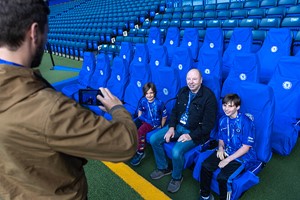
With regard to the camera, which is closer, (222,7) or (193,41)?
(193,41)

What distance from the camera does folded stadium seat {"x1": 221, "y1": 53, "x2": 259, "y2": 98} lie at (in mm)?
3059

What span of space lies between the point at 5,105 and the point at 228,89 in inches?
117

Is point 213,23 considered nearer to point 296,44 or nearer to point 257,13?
point 257,13

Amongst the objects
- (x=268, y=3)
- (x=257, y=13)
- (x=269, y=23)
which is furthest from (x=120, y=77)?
(x=268, y=3)

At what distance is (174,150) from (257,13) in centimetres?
464

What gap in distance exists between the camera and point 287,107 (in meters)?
2.75

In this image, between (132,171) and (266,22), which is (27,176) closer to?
(132,171)

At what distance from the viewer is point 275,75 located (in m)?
2.92

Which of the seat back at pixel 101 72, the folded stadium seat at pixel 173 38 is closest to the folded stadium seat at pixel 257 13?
the folded stadium seat at pixel 173 38

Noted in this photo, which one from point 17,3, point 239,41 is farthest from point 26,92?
point 239,41

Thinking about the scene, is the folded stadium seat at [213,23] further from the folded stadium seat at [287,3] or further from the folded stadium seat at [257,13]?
the folded stadium seat at [287,3]

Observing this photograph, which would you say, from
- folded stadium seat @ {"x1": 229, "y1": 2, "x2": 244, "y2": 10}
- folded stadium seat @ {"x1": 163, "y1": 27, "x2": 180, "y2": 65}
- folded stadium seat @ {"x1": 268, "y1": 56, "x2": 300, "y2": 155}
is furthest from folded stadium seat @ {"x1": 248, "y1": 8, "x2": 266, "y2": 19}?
folded stadium seat @ {"x1": 268, "y1": 56, "x2": 300, "y2": 155}

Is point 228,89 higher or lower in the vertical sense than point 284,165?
higher

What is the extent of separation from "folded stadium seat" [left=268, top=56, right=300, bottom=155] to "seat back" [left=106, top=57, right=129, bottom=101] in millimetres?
2602
